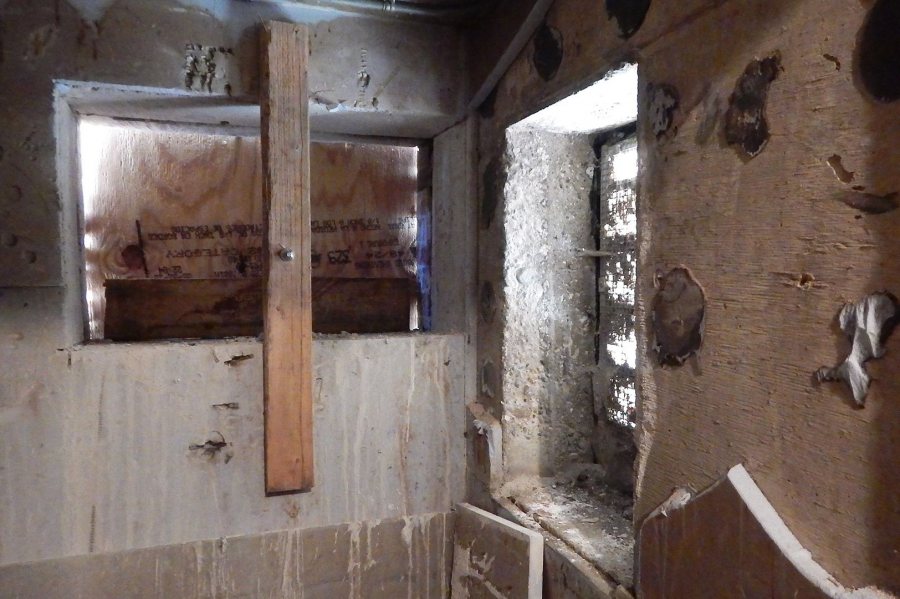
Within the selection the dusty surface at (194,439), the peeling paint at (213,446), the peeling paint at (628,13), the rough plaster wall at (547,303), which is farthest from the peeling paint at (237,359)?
the peeling paint at (628,13)

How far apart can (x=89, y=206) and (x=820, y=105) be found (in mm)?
1994

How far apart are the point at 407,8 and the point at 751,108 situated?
1.05 metres

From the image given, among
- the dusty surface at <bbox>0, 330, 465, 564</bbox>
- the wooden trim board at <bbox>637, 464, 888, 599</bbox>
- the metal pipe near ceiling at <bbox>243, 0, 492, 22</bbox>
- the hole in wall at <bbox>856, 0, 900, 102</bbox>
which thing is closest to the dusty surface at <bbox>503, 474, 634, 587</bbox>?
the wooden trim board at <bbox>637, 464, 888, 599</bbox>

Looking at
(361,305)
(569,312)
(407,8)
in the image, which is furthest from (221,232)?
(569,312)

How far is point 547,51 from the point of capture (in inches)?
54.5

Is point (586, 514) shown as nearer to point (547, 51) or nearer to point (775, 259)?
point (775, 259)

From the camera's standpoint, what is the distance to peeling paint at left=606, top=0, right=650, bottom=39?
3.52 feet

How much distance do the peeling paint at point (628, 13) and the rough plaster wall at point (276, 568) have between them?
1334 millimetres

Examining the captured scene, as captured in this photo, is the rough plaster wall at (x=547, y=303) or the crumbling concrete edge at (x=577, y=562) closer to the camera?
the crumbling concrete edge at (x=577, y=562)

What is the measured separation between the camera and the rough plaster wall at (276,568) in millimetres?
1451

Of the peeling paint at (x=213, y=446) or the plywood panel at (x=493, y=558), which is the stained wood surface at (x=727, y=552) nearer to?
the plywood panel at (x=493, y=558)

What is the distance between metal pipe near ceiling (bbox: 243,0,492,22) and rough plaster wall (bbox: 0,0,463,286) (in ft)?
0.08

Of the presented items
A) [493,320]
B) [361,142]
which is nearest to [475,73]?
[361,142]

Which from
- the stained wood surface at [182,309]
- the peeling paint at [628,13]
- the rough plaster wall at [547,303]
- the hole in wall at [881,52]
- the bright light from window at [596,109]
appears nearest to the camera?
the hole in wall at [881,52]
